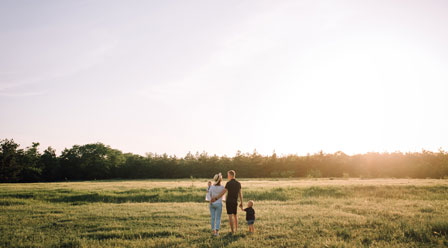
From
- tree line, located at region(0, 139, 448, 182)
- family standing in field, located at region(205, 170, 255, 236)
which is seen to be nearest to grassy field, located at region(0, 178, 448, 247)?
family standing in field, located at region(205, 170, 255, 236)

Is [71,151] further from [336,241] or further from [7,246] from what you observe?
[336,241]

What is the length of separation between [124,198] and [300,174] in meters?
61.0

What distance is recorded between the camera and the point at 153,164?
285 feet

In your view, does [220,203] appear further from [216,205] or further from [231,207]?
[231,207]

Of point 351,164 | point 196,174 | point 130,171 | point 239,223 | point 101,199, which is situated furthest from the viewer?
point 130,171

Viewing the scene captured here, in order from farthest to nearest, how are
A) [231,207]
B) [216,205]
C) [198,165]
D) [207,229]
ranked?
[198,165] < [207,229] < [231,207] < [216,205]

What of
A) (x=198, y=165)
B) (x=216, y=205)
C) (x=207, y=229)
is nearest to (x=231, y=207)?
(x=216, y=205)

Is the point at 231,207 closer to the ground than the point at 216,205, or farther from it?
closer to the ground

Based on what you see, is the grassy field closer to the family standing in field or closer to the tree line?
the family standing in field

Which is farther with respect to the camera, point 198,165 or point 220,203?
point 198,165

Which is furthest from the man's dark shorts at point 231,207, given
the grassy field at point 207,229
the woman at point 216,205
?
the grassy field at point 207,229

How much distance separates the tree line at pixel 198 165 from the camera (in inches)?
2586

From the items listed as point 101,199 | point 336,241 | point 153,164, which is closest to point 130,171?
point 153,164

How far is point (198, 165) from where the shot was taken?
277 ft
